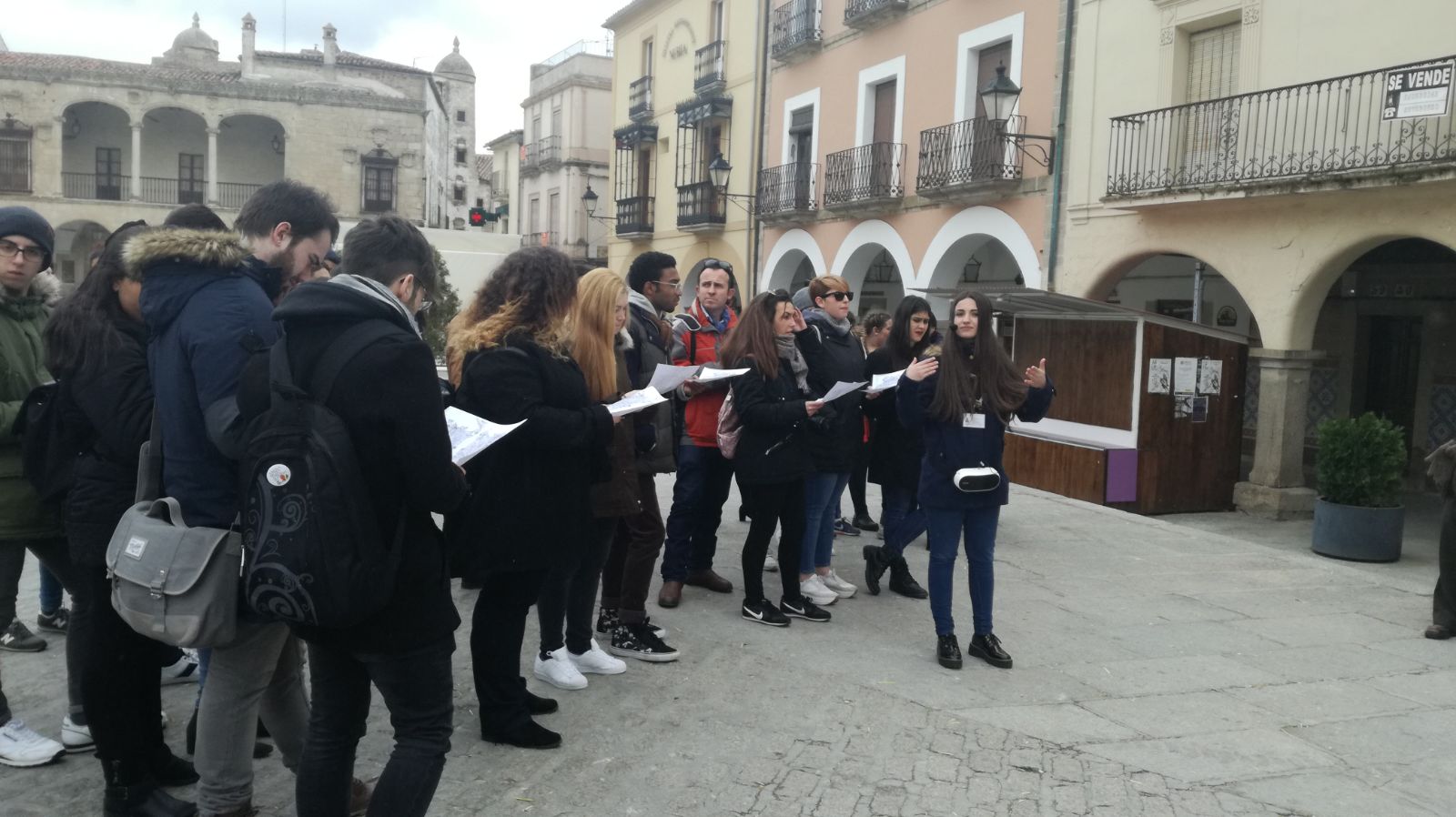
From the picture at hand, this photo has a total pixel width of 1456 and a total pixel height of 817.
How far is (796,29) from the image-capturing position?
20.0 meters

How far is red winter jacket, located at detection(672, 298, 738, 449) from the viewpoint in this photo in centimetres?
607

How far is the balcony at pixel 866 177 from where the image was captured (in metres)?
17.1

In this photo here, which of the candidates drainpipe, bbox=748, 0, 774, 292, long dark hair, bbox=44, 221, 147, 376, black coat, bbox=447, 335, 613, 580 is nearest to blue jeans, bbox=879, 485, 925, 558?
black coat, bbox=447, 335, 613, 580

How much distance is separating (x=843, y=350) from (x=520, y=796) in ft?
10.7

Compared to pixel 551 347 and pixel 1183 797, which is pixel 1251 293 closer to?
pixel 1183 797

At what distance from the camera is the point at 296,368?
2709mm

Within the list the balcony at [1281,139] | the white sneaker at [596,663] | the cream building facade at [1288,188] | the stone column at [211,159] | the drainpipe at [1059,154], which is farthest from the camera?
the stone column at [211,159]

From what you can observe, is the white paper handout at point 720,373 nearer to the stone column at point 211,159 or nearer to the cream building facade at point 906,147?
the cream building facade at point 906,147

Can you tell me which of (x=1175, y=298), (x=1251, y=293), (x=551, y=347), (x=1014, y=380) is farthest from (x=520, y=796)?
(x=1175, y=298)

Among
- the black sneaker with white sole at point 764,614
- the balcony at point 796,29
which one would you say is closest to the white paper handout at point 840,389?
the black sneaker with white sole at point 764,614

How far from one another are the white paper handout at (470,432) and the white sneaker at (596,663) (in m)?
1.72

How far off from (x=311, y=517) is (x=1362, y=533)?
28.7ft

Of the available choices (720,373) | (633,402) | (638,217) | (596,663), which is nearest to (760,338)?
(720,373)

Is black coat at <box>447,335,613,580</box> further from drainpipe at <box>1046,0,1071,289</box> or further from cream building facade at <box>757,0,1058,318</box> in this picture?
drainpipe at <box>1046,0,1071,289</box>
